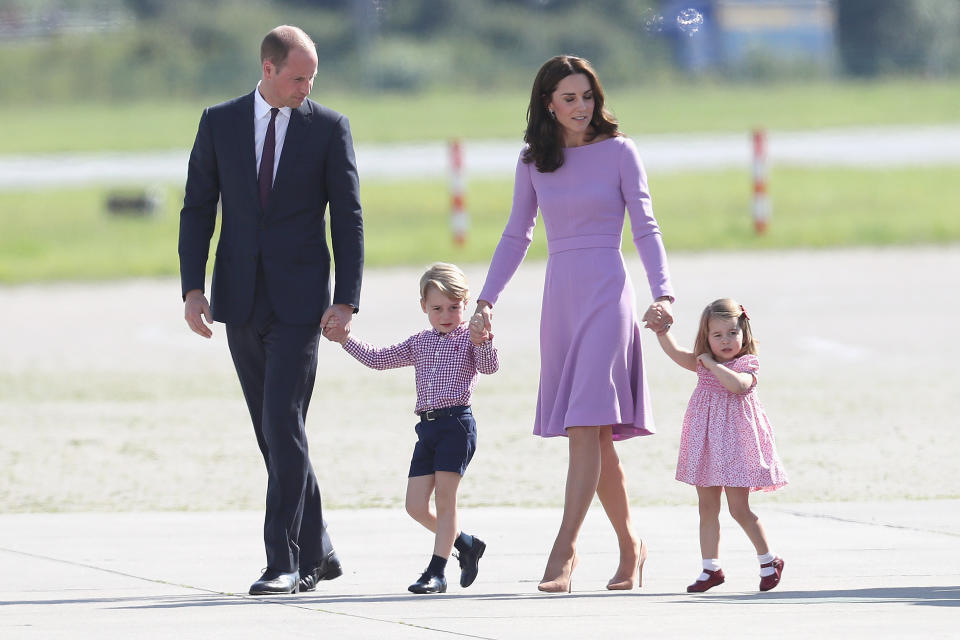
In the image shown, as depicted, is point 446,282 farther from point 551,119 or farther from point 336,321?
point 551,119

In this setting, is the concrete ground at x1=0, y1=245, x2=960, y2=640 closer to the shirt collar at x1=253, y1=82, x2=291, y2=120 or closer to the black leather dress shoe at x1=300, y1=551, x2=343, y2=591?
the black leather dress shoe at x1=300, y1=551, x2=343, y2=591

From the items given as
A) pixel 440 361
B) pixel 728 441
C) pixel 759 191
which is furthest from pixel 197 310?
pixel 759 191

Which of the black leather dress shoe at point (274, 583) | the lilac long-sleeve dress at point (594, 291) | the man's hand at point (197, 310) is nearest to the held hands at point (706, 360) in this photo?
the lilac long-sleeve dress at point (594, 291)

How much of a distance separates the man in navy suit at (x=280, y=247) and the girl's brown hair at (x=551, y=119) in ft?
2.04

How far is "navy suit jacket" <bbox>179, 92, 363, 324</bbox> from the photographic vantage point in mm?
6227

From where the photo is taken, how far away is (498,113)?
53.0 m

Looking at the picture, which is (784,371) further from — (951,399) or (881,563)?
(881,563)

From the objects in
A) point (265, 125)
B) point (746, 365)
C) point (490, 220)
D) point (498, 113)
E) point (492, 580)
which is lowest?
point (492, 580)

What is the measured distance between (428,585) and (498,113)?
47.3 m

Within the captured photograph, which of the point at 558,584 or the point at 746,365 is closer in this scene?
the point at 558,584

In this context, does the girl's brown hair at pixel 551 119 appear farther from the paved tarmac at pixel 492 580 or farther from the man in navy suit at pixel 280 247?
the paved tarmac at pixel 492 580

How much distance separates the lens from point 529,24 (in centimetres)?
6003

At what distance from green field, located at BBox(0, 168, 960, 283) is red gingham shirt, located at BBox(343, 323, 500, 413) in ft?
44.4

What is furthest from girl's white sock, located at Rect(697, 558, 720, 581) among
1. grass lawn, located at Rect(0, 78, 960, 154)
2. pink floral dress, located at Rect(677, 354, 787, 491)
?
grass lawn, located at Rect(0, 78, 960, 154)
